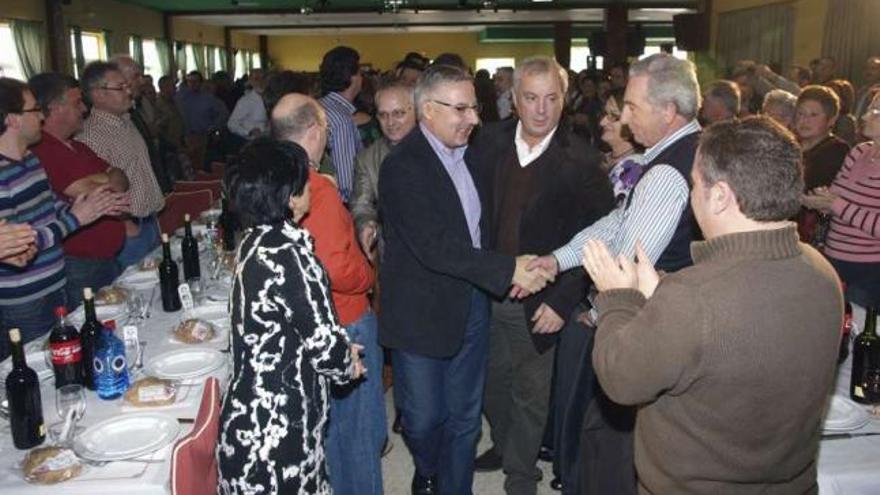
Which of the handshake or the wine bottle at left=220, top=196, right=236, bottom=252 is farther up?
the handshake

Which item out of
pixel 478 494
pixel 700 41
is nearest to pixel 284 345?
pixel 478 494

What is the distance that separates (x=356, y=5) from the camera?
16188mm

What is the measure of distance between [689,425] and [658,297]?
28cm

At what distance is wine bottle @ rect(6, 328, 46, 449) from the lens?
1.82 m

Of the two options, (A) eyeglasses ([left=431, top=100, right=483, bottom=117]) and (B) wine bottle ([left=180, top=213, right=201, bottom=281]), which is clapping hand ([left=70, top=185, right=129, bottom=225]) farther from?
(A) eyeglasses ([left=431, top=100, right=483, bottom=117])

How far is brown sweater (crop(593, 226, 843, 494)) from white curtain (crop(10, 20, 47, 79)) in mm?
12036

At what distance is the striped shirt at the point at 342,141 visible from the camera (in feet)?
13.0

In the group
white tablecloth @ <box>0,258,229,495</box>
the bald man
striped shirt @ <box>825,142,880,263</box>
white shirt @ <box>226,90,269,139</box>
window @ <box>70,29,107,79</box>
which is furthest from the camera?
window @ <box>70,29,107,79</box>

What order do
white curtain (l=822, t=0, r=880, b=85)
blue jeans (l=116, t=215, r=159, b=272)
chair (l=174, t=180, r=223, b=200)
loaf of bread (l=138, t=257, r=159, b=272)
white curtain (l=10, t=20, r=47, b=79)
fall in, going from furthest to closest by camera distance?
1. white curtain (l=10, t=20, r=47, b=79)
2. white curtain (l=822, t=0, r=880, b=85)
3. chair (l=174, t=180, r=223, b=200)
4. blue jeans (l=116, t=215, r=159, b=272)
5. loaf of bread (l=138, t=257, r=159, b=272)

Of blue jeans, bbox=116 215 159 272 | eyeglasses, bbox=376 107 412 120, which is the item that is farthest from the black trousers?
blue jeans, bbox=116 215 159 272

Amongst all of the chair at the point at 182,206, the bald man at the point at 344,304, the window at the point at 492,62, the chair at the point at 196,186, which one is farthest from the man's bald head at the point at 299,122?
the window at the point at 492,62

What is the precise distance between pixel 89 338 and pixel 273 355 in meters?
0.78

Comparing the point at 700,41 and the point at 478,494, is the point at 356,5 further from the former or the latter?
the point at 478,494

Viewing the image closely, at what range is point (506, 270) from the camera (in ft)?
7.77
